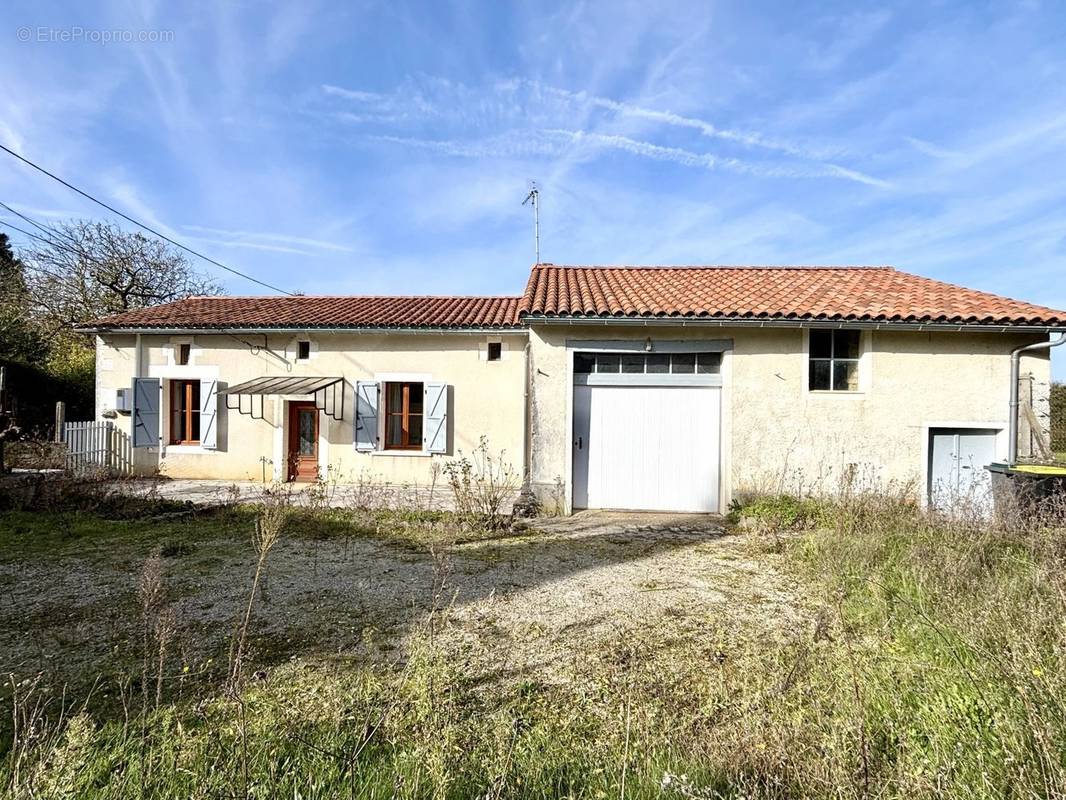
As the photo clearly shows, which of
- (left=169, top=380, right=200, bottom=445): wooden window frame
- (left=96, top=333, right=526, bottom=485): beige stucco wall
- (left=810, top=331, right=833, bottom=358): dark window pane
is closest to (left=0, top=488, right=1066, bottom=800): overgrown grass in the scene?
(left=810, top=331, right=833, bottom=358): dark window pane

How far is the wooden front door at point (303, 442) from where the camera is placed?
11.5 metres

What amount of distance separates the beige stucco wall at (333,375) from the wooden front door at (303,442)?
0.20 meters

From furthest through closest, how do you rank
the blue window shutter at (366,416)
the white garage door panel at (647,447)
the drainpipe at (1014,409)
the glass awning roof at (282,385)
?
the blue window shutter at (366,416) → the glass awning roof at (282,385) → the white garage door panel at (647,447) → the drainpipe at (1014,409)

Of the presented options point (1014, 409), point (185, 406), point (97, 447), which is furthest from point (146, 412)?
point (1014, 409)

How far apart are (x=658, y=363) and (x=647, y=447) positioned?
4.86ft

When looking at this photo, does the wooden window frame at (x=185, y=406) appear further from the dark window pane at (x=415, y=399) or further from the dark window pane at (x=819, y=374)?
the dark window pane at (x=819, y=374)

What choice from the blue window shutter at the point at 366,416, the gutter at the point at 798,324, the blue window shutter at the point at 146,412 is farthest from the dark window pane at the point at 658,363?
the blue window shutter at the point at 146,412

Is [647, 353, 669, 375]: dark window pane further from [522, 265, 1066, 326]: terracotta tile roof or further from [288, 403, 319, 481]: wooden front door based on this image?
[288, 403, 319, 481]: wooden front door

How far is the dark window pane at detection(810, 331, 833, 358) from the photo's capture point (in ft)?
28.1

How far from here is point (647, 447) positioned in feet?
28.4

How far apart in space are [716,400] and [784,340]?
4.91 ft

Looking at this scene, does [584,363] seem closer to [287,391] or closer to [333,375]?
[333,375]

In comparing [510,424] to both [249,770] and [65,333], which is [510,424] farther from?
[65,333]

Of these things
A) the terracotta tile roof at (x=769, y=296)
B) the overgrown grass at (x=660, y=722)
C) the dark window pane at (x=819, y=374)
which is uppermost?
the terracotta tile roof at (x=769, y=296)
